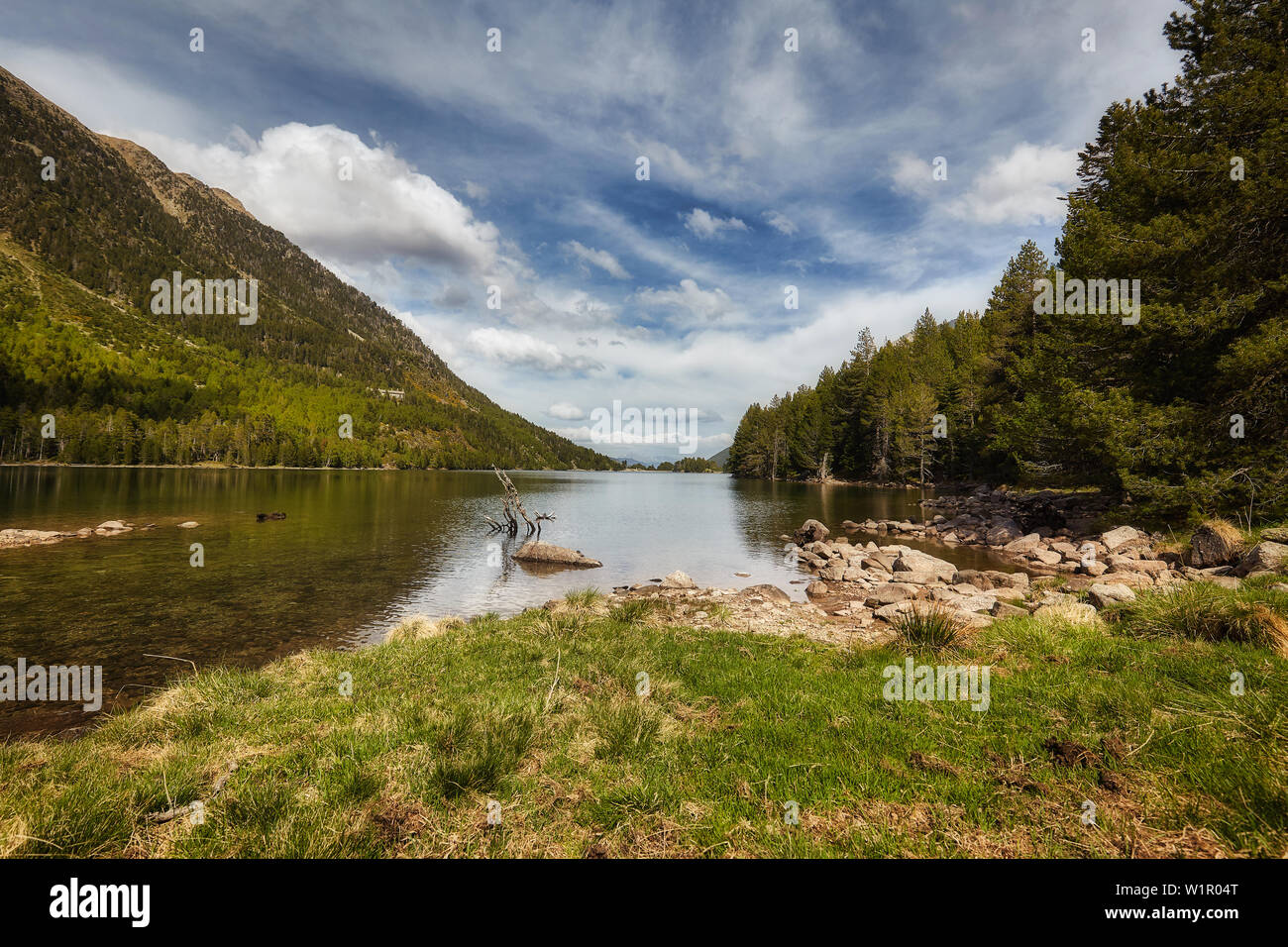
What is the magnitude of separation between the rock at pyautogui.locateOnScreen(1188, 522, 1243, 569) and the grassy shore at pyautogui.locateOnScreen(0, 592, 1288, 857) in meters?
12.2

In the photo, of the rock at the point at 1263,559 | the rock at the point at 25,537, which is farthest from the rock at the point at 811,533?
the rock at the point at 25,537

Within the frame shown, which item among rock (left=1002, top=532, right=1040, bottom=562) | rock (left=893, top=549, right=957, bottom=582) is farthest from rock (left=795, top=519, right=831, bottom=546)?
rock (left=893, top=549, right=957, bottom=582)

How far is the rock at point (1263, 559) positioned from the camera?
1190 centimetres

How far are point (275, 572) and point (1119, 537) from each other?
38379 mm

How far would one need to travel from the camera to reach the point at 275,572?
23.2 meters

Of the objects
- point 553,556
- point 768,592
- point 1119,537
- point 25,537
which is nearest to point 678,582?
point 768,592

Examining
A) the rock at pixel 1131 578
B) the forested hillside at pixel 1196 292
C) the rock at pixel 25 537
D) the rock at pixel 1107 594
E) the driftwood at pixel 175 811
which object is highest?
the forested hillside at pixel 1196 292

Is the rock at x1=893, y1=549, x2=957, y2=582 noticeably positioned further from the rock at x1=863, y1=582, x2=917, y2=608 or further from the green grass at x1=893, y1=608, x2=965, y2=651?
the green grass at x1=893, y1=608, x2=965, y2=651

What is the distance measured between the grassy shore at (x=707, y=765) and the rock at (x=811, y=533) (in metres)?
25.0

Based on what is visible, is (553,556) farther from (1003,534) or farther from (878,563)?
(1003,534)

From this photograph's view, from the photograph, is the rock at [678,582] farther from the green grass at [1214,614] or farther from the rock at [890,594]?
the green grass at [1214,614]

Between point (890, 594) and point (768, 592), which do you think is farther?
point (768, 592)

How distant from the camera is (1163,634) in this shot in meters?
8.50
